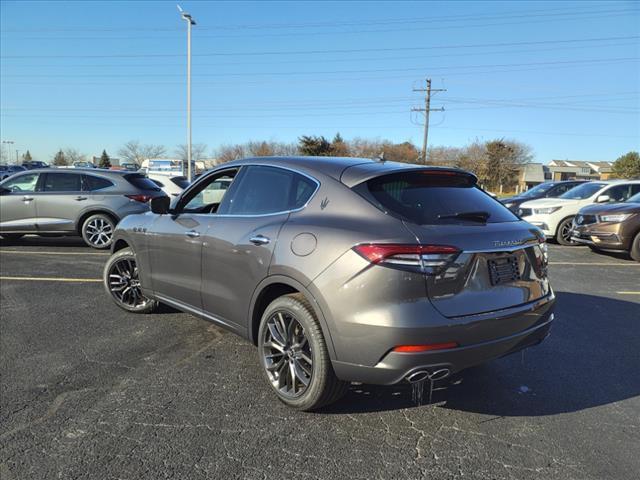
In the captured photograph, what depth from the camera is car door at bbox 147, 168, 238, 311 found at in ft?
13.4

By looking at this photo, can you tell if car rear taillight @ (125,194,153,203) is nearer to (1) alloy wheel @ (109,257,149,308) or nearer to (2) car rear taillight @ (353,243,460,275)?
(1) alloy wheel @ (109,257,149,308)

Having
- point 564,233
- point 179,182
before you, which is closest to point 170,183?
point 179,182

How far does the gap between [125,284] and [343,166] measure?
327 centimetres

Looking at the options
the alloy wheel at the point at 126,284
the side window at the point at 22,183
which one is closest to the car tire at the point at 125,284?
the alloy wheel at the point at 126,284

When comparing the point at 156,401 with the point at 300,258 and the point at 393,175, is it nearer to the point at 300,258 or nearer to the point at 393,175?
the point at 300,258

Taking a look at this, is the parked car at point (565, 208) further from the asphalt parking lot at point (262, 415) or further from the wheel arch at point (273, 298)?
the wheel arch at point (273, 298)

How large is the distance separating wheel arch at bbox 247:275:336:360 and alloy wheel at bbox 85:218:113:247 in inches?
292

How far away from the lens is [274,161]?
3.82 metres

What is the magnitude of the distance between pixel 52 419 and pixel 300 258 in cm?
189

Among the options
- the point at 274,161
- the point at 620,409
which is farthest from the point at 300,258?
the point at 620,409

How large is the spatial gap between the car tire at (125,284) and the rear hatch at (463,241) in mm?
3289

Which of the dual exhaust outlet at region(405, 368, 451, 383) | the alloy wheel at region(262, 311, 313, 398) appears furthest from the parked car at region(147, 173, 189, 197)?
the dual exhaust outlet at region(405, 368, 451, 383)

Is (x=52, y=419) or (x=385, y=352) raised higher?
(x=385, y=352)

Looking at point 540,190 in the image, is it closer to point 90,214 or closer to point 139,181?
point 139,181
